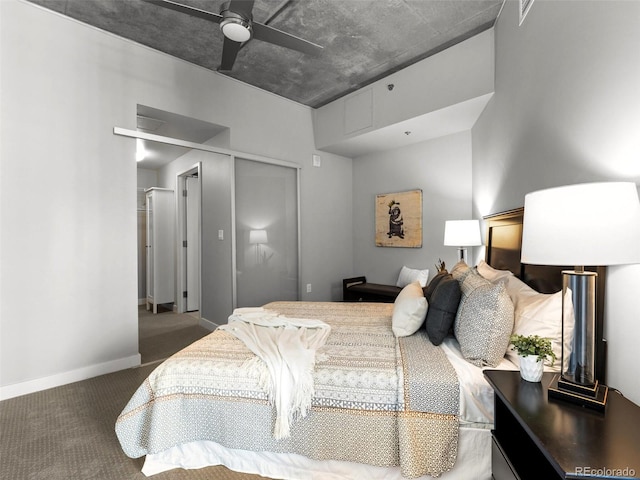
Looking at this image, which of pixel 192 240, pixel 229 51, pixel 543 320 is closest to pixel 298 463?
pixel 543 320

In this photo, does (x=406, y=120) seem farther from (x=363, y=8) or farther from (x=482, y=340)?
(x=482, y=340)

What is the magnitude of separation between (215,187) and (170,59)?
4.71 ft

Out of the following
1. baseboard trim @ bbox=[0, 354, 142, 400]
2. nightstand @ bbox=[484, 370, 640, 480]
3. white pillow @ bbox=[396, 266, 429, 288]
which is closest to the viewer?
nightstand @ bbox=[484, 370, 640, 480]

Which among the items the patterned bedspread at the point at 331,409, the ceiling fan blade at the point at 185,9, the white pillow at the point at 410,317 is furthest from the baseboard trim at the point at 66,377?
the ceiling fan blade at the point at 185,9

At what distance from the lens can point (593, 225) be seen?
3.27 feet

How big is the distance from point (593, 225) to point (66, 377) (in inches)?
145

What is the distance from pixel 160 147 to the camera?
444cm

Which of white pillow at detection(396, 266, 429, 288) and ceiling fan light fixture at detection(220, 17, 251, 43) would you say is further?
white pillow at detection(396, 266, 429, 288)

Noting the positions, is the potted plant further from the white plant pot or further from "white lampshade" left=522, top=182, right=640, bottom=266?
"white lampshade" left=522, top=182, right=640, bottom=266

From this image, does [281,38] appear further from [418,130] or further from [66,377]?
[66,377]

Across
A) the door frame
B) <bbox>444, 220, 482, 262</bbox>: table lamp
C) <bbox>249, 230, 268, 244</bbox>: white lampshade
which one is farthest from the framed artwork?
the door frame

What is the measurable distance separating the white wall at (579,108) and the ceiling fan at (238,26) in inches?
58.5

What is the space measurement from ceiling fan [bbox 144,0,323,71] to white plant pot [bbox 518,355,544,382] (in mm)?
2386

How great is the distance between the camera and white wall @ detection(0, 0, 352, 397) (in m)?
2.44
